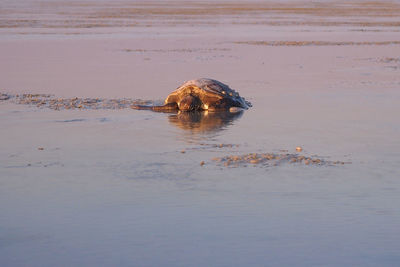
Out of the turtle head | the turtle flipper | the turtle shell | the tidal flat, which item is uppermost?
the turtle shell

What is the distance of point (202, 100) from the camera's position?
14477mm

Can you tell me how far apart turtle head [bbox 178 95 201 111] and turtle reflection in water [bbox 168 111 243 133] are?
108 millimetres

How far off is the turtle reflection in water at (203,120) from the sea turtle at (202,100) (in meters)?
0.16

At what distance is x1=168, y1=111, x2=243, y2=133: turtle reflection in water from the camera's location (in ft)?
40.8

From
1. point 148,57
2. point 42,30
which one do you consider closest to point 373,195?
point 148,57

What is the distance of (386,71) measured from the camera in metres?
20.4

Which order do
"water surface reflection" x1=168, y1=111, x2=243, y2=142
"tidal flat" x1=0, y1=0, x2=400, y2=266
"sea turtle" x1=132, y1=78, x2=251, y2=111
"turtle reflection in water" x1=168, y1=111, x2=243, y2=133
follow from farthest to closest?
"sea turtle" x1=132, y1=78, x2=251, y2=111
"turtle reflection in water" x1=168, y1=111, x2=243, y2=133
"water surface reflection" x1=168, y1=111, x2=243, y2=142
"tidal flat" x1=0, y1=0, x2=400, y2=266

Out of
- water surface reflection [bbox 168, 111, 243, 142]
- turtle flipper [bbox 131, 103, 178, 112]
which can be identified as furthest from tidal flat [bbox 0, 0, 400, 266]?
turtle flipper [bbox 131, 103, 178, 112]

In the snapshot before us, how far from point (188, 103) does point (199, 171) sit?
17.1 ft

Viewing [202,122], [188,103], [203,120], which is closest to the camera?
[202,122]

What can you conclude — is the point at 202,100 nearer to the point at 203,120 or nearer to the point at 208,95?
the point at 208,95

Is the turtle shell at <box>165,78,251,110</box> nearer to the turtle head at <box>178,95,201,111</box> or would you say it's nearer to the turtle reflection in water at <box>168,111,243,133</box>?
the turtle head at <box>178,95,201,111</box>

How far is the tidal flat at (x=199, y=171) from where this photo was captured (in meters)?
6.44

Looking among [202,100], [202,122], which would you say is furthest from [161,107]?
[202,122]
